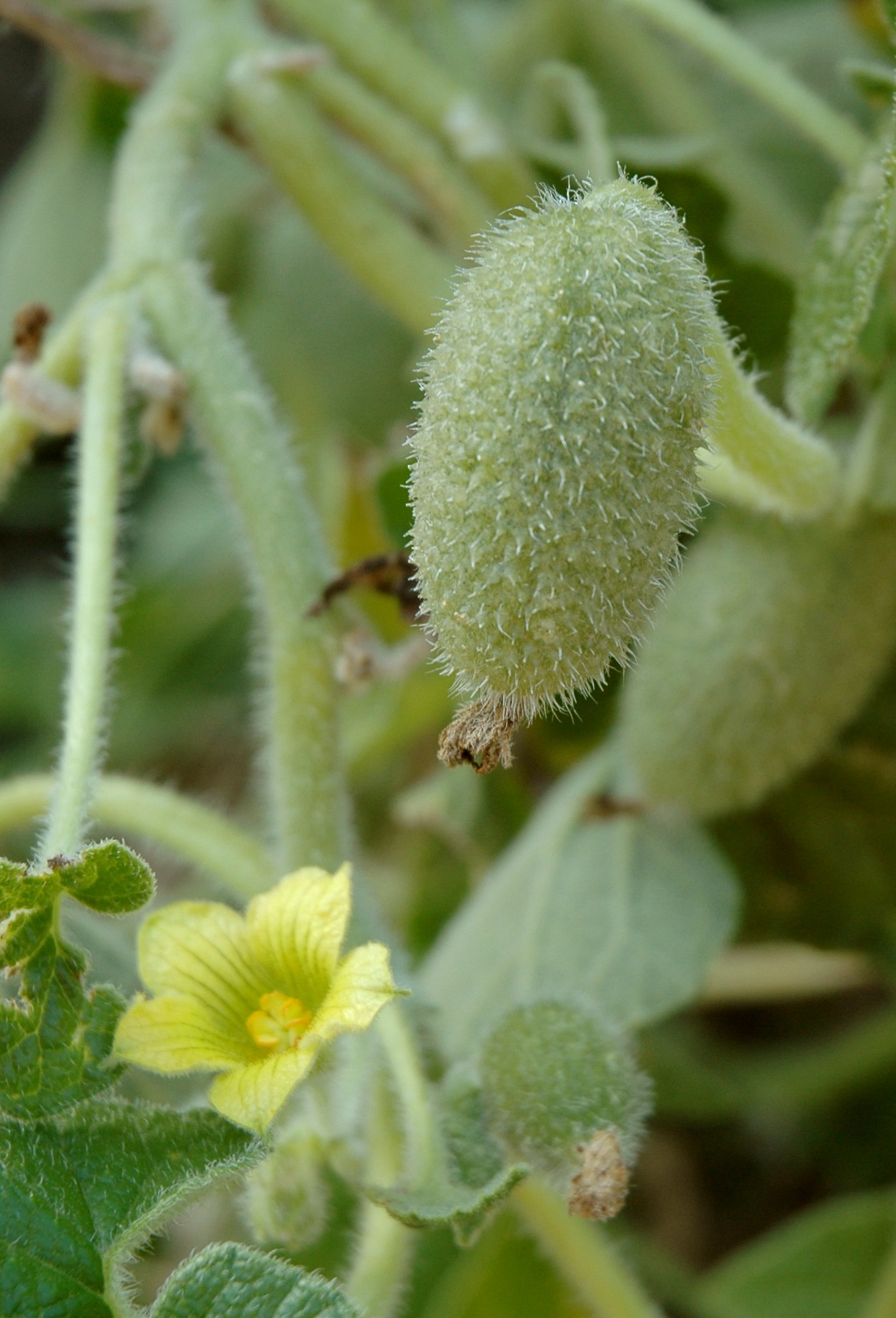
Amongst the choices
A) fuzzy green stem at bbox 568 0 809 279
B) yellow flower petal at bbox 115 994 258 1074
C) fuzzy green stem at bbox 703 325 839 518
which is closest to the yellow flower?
yellow flower petal at bbox 115 994 258 1074

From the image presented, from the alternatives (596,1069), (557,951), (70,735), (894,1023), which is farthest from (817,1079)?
(70,735)

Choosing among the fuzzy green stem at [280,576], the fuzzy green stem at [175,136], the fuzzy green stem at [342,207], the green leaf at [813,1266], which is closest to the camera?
the fuzzy green stem at [280,576]

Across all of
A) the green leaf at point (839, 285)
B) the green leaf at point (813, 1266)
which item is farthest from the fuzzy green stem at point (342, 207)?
the green leaf at point (813, 1266)

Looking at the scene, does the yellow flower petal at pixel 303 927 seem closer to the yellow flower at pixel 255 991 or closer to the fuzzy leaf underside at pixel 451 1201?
the yellow flower at pixel 255 991

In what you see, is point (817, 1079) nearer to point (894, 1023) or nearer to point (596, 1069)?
point (894, 1023)

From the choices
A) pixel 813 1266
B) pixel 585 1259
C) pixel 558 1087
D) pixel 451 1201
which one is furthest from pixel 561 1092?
pixel 813 1266
